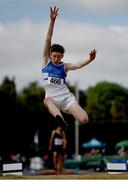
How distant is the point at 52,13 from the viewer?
18.3 meters

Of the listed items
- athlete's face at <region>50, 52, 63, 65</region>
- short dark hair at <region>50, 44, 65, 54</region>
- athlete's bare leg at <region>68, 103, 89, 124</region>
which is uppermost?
short dark hair at <region>50, 44, 65, 54</region>

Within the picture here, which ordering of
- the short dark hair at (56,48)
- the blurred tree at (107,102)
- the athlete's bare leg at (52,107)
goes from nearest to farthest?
the athlete's bare leg at (52,107) < the short dark hair at (56,48) < the blurred tree at (107,102)

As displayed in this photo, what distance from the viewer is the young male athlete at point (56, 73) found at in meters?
17.6

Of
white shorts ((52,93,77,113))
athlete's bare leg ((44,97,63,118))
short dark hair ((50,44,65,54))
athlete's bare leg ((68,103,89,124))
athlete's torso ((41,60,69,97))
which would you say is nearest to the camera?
athlete's bare leg ((68,103,89,124))

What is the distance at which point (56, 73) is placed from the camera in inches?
708

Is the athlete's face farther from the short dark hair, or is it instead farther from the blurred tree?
the blurred tree

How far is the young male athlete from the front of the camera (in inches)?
694

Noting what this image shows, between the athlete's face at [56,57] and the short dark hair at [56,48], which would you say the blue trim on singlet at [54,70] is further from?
the short dark hair at [56,48]

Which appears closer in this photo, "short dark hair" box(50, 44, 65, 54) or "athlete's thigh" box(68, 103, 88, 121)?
"athlete's thigh" box(68, 103, 88, 121)

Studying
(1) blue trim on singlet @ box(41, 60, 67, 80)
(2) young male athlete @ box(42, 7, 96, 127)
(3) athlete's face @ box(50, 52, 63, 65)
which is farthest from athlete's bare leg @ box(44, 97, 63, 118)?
(3) athlete's face @ box(50, 52, 63, 65)

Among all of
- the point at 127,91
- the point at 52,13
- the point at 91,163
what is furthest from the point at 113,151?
the point at 127,91

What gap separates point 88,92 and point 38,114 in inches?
2822

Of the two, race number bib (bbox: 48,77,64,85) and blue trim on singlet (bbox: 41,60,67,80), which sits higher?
blue trim on singlet (bbox: 41,60,67,80)

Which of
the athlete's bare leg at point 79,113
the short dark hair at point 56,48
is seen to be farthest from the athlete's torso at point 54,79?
the athlete's bare leg at point 79,113
